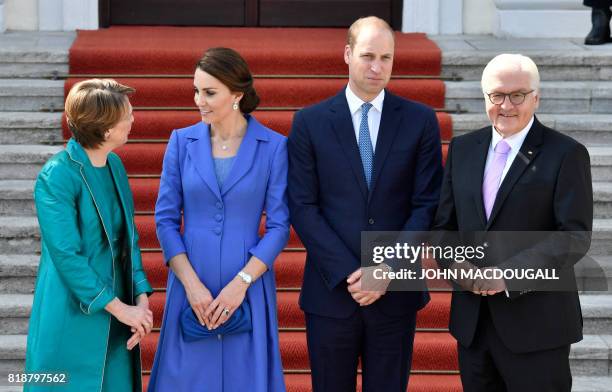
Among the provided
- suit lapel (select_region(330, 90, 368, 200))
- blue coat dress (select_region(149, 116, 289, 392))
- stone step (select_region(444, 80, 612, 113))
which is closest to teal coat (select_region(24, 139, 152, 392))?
blue coat dress (select_region(149, 116, 289, 392))

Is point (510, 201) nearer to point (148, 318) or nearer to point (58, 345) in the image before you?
point (148, 318)

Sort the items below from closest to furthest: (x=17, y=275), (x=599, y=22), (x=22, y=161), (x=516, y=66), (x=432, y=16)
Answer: (x=516, y=66) → (x=17, y=275) → (x=22, y=161) → (x=599, y=22) → (x=432, y=16)

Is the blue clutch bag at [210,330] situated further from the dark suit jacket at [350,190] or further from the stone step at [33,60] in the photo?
the stone step at [33,60]

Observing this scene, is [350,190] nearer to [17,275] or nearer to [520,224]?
[520,224]

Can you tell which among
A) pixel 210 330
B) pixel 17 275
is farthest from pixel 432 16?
pixel 210 330

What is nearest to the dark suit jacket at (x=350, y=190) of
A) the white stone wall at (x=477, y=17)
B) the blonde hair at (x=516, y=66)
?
the blonde hair at (x=516, y=66)

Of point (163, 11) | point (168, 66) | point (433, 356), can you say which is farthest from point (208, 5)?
point (433, 356)

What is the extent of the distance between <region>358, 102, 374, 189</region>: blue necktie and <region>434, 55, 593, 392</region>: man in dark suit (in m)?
0.37

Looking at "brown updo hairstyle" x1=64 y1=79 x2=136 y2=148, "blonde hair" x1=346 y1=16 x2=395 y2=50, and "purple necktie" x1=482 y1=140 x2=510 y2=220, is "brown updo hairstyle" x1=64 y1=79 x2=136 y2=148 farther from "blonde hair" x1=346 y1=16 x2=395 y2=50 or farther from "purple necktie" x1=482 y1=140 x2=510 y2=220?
"purple necktie" x1=482 y1=140 x2=510 y2=220

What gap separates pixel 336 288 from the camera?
398 centimetres

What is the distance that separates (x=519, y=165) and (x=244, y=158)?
1.02m

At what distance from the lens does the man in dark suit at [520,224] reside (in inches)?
141

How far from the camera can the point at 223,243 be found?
13.0 feet

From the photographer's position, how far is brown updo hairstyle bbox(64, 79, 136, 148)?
3691 mm
